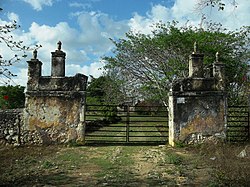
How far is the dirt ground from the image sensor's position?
5.76 meters

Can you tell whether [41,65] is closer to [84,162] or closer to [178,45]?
[84,162]

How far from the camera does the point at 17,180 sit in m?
5.80

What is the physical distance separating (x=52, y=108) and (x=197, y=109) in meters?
4.88

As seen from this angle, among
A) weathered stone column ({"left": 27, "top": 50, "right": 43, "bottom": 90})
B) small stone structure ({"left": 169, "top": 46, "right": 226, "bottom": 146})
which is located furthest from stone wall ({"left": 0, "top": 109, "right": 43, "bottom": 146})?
small stone structure ({"left": 169, "top": 46, "right": 226, "bottom": 146})

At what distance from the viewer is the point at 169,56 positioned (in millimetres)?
18094

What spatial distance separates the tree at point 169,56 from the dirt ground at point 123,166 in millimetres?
8163

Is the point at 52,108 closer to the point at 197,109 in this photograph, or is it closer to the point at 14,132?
the point at 14,132

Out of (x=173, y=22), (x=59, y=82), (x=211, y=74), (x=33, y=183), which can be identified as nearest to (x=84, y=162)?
(x=33, y=183)

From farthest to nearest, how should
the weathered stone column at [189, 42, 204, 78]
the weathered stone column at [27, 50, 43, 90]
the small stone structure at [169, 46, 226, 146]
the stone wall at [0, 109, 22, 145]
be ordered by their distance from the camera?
the weathered stone column at [189, 42, 204, 78] < the small stone structure at [169, 46, 226, 146] < the weathered stone column at [27, 50, 43, 90] < the stone wall at [0, 109, 22, 145]

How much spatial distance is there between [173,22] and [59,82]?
1065cm

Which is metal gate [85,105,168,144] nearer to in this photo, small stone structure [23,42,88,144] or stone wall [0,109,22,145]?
small stone structure [23,42,88,144]

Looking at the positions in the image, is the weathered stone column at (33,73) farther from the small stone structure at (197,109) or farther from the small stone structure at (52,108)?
the small stone structure at (197,109)

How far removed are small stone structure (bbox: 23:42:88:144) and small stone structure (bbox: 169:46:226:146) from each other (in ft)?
10.3

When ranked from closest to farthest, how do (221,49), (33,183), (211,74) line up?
(33,183)
(211,74)
(221,49)
